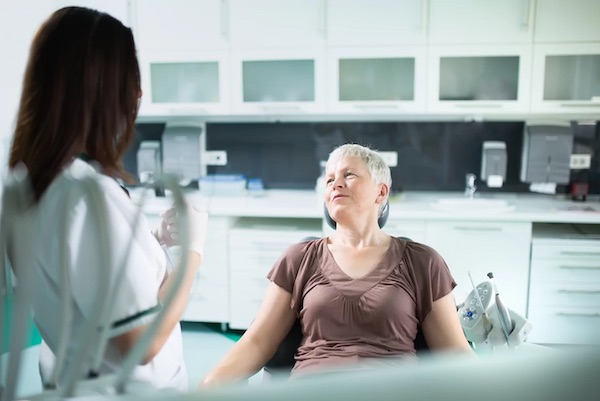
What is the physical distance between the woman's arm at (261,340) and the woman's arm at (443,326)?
0.42 meters

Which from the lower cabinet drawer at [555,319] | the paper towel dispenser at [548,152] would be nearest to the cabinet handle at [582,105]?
the paper towel dispenser at [548,152]

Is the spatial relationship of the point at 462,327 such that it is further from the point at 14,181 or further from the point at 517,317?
the point at 14,181

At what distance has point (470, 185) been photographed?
10.7 ft

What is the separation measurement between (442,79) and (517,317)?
71.4 inches

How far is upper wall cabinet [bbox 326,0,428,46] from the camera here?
3.05 m

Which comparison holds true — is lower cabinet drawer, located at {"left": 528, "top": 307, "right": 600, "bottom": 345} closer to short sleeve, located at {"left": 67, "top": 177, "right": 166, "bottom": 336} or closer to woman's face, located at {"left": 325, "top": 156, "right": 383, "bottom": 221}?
woman's face, located at {"left": 325, "top": 156, "right": 383, "bottom": 221}

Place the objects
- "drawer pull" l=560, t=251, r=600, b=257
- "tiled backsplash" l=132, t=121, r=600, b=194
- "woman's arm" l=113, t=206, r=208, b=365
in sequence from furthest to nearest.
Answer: "tiled backsplash" l=132, t=121, r=600, b=194, "drawer pull" l=560, t=251, r=600, b=257, "woman's arm" l=113, t=206, r=208, b=365

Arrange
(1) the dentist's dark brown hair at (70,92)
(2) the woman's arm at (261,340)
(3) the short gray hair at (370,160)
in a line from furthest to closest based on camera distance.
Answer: (3) the short gray hair at (370,160) < (2) the woman's arm at (261,340) < (1) the dentist's dark brown hair at (70,92)

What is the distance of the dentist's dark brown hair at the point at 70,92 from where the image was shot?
2.27ft

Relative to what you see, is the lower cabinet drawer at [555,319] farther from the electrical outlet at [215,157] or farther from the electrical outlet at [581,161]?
the electrical outlet at [215,157]

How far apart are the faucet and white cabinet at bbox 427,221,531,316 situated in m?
0.39

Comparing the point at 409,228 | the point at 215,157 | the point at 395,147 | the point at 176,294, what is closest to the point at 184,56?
the point at 215,157

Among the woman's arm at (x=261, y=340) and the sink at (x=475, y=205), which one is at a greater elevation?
the sink at (x=475, y=205)

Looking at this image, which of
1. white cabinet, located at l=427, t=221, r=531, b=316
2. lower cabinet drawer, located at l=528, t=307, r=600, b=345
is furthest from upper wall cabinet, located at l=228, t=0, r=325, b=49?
lower cabinet drawer, located at l=528, t=307, r=600, b=345
